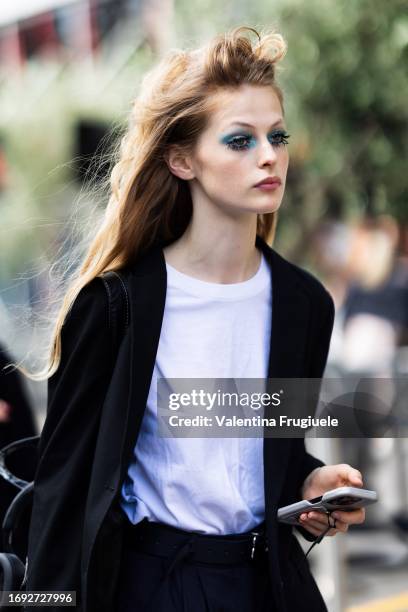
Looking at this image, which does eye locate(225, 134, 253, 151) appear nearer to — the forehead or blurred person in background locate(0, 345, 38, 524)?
the forehead

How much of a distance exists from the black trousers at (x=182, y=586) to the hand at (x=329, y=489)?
180mm

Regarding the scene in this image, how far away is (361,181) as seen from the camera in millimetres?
8766

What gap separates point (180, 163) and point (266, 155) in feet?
0.82

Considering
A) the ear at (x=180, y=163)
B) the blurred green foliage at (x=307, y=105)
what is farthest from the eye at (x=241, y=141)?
the blurred green foliage at (x=307, y=105)

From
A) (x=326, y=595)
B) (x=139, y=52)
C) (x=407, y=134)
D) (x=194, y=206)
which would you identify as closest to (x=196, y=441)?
(x=194, y=206)

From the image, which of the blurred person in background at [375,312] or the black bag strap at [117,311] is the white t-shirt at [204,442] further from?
the blurred person in background at [375,312]

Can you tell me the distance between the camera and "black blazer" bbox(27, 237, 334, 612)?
224cm

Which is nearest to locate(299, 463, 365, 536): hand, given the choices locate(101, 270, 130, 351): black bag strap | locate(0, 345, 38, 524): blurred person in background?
A: locate(101, 270, 130, 351): black bag strap

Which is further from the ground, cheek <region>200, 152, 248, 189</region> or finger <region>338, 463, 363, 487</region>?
cheek <region>200, 152, 248, 189</region>

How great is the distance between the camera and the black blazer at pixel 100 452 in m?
2.24

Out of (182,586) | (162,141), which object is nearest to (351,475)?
(182,586)

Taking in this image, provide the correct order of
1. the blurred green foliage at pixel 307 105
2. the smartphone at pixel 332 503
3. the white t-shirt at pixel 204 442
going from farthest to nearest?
the blurred green foliage at pixel 307 105, the white t-shirt at pixel 204 442, the smartphone at pixel 332 503

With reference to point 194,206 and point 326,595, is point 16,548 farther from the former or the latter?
point 326,595

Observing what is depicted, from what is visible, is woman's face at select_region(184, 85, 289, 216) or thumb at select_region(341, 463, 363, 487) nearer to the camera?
thumb at select_region(341, 463, 363, 487)
